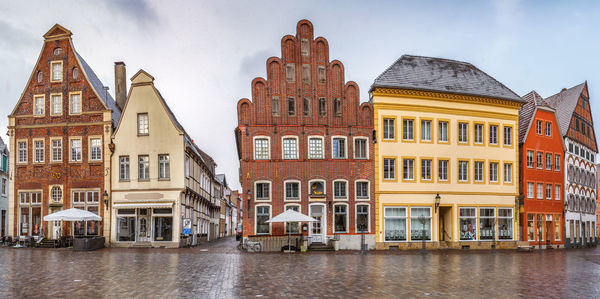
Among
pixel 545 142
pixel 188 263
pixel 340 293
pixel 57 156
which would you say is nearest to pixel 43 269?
pixel 188 263

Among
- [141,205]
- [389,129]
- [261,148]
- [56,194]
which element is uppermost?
[389,129]

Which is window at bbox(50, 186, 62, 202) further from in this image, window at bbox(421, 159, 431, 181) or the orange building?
the orange building

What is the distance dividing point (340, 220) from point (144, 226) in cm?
1355

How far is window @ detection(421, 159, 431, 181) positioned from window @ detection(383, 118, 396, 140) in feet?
9.34

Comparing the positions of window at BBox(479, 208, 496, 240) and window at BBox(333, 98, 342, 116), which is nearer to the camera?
window at BBox(333, 98, 342, 116)

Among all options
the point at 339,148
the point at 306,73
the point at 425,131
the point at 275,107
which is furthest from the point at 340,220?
the point at 306,73

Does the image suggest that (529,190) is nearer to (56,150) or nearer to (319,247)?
(319,247)

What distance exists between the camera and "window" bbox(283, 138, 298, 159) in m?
35.6

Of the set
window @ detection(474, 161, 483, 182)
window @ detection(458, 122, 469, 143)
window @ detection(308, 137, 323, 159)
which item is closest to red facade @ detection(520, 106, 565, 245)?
window @ detection(474, 161, 483, 182)

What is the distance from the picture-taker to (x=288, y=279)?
17.3 m

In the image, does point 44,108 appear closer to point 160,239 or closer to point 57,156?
point 57,156

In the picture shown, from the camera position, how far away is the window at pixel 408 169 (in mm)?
37062

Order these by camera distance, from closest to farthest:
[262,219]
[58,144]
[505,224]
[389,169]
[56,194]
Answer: [262,219]
[389,169]
[56,194]
[58,144]
[505,224]

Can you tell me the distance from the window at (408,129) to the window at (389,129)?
714mm
